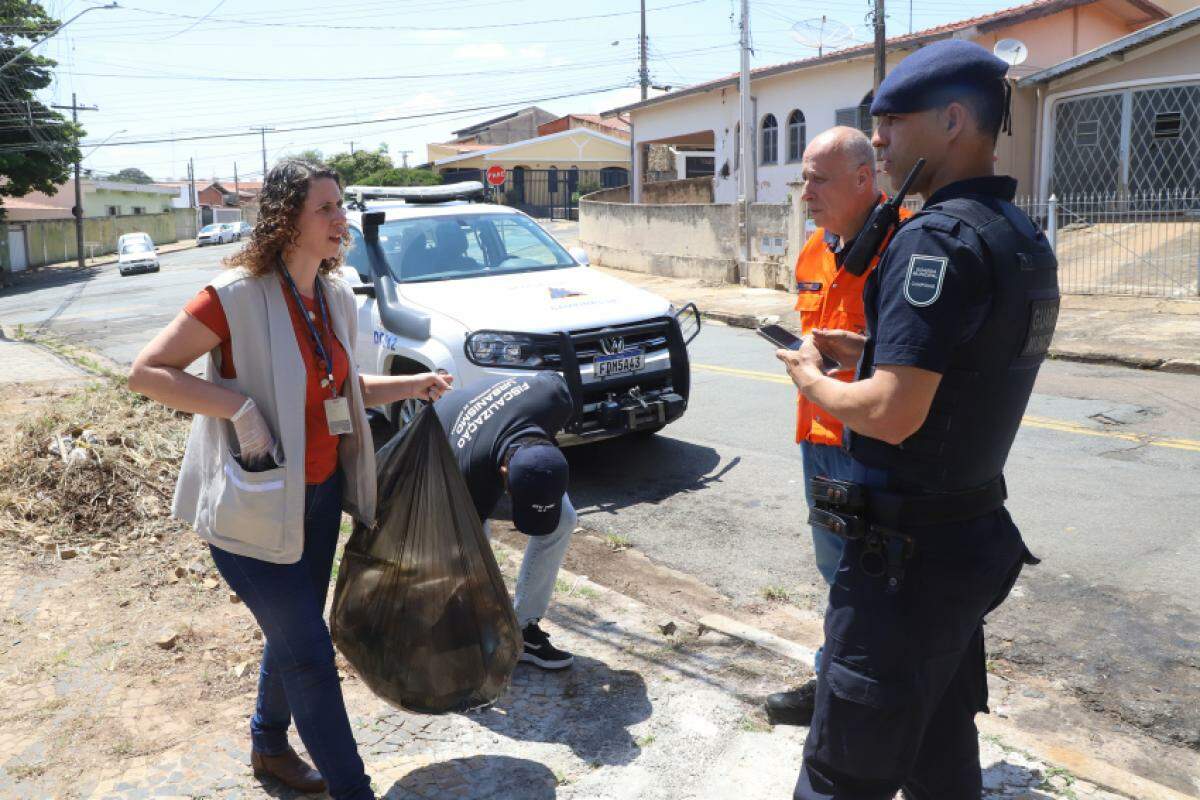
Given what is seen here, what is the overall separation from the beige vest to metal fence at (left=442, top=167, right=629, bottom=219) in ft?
160

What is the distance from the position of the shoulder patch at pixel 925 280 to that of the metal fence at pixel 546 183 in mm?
49544

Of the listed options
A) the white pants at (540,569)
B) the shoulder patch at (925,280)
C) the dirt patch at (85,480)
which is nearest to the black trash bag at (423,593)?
the white pants at (540,569)

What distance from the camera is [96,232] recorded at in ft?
183

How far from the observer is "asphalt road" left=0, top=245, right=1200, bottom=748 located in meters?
4.13

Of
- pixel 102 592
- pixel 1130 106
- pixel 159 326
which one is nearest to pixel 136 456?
pixel 102 592

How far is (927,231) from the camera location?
2.05 m

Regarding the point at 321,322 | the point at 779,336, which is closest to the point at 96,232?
the point at 321,322

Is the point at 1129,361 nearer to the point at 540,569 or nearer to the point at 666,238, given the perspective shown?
the point at 540,569

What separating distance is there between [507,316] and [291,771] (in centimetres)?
371

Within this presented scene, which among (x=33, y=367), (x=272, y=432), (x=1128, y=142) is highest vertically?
(x=1128, y=142)

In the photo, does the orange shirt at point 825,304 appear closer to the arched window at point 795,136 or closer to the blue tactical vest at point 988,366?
the blue tactical vest at point 988,366

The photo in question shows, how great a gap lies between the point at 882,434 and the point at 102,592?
381 centimetres

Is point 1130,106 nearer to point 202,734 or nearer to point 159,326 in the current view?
point 159,326

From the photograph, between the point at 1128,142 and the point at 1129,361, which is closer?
the point at 1129,361
